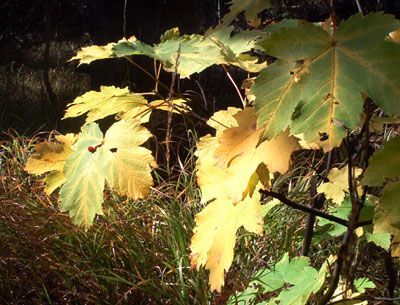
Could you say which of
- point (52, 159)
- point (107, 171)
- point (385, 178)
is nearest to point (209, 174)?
point (107, 171)

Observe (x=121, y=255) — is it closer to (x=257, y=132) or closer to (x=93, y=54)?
(x=93, y=54)

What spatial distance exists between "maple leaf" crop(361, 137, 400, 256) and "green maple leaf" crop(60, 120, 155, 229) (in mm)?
521

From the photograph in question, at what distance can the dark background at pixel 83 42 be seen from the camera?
5.15 metres

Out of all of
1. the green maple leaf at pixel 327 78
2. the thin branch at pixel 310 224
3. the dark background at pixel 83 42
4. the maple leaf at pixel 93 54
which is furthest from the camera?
the dark background at pixel 83 42

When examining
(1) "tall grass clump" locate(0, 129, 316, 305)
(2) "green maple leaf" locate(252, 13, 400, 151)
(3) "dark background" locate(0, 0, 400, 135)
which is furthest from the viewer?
(3) "dark background" locate(0, 0, 400, 135)

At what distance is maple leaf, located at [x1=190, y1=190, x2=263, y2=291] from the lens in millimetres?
1440

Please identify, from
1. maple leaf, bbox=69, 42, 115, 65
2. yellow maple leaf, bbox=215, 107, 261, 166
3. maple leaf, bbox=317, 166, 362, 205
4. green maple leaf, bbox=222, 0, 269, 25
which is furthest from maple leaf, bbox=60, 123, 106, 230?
maple leaf, bbox=317, 166, 362, 205

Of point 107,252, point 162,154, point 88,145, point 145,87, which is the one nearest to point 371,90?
point 88,145

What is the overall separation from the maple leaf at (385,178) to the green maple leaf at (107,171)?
52 cm

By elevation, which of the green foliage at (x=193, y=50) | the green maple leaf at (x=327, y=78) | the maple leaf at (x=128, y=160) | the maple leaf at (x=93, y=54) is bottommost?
the maple leaf at (x=128, y=160)

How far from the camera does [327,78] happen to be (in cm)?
102

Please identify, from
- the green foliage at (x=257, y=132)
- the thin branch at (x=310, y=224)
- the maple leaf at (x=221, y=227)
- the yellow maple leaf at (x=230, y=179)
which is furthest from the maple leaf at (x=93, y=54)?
the thin branch at (x=310, y=224)

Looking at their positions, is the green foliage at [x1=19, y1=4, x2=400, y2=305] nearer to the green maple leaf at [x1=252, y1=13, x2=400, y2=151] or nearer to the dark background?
the green maple leaf at [x1=252, y1=13, x2=400, y2=151]

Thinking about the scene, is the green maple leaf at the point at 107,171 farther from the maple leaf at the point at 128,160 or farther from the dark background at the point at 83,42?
the dark background at the point at 83,42
